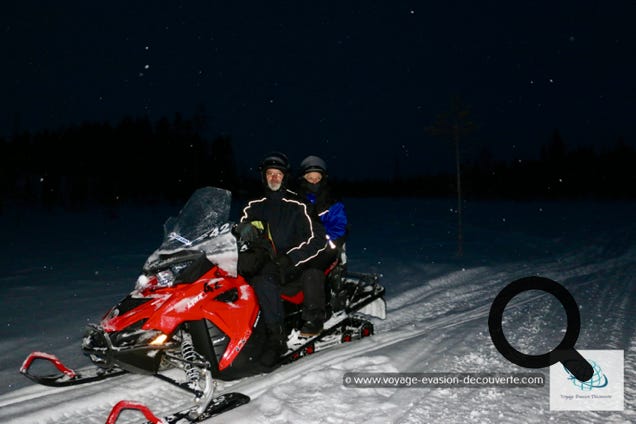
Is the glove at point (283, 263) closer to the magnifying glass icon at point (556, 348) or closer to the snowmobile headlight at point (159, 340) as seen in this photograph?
the snowmobile headlight at point (159, 340)

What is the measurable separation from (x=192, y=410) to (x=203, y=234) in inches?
56.6

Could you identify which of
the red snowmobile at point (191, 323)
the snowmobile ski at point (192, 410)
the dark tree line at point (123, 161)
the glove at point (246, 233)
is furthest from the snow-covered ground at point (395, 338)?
the dark tree line at point (123, 161)

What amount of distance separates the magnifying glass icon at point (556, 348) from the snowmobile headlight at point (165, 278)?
126 inches

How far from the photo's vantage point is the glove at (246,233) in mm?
4270

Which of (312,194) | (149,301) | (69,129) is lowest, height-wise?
(149,301)

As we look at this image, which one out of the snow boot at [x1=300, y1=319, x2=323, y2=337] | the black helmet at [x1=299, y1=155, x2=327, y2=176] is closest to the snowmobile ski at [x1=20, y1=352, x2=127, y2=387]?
the snow boot at [x1=300, y1=319, x2=323, y2=337]

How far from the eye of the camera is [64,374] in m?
3.97

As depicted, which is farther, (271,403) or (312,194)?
(312,194)

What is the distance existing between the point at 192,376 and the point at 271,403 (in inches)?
25.7

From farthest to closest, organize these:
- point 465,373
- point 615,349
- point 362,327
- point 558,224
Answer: point 558,224, point 362,327, point 615,349, point 465,373

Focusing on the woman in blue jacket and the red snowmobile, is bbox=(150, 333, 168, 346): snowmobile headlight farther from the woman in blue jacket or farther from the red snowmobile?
the woman in blue jacket

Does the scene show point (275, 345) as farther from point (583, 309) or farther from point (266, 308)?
point (583, 309)

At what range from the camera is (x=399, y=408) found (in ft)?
11.4

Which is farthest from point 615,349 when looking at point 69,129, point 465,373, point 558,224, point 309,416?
point 69,129
